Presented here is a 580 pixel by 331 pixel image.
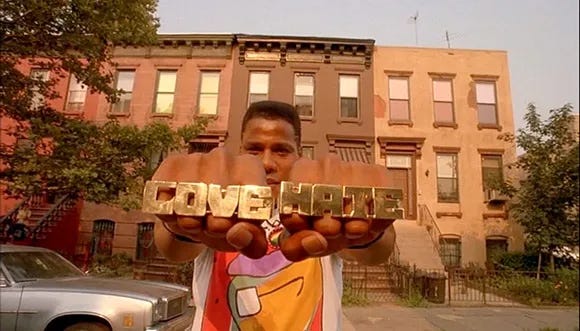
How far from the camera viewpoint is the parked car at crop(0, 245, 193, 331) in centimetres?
347

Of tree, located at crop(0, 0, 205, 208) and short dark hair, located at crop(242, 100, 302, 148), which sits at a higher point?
tree, located at crop(0, 0, 205, 208)

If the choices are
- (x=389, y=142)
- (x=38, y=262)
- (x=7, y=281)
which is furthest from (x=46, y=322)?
(x=389, y=142)

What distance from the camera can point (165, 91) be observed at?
42.5ft

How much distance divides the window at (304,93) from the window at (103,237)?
23.2 ft

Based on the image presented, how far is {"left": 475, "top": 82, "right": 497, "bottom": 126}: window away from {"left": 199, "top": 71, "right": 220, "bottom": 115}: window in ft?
28.5

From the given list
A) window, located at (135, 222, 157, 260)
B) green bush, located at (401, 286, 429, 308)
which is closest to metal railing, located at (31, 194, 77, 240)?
window, located at (135, 222, 157, 260)

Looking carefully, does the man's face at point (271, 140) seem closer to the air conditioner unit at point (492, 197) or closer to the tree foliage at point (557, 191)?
the tree foliage at point (557, 191)

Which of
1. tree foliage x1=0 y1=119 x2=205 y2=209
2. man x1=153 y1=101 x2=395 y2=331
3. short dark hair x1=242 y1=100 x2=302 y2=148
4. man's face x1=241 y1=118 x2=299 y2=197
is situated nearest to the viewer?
man x1=153 y1=101 x2=395 y2=331

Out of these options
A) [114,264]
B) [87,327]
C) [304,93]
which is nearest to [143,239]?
[114,264]

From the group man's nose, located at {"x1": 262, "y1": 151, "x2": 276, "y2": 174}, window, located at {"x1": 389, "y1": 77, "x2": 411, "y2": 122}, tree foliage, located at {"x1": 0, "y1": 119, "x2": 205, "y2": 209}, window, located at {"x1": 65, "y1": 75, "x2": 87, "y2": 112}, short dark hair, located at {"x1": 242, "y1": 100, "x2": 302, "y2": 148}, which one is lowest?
man's nose, located at {"x1": 262, "y1": 151, "x2": 276, "y2": 174}

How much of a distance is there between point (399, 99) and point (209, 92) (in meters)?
6.41

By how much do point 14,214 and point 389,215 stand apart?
13.0 metres

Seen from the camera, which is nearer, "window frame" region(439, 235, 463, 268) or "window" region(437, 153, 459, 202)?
"window frame" region(439, 235, 463, 268)

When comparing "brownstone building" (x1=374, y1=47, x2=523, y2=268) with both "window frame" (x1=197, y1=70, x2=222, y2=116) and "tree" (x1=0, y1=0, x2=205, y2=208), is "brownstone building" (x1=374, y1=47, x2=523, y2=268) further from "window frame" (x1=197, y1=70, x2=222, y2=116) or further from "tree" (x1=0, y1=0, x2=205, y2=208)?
"tree" (x1=0, y1=0, x2=205, y2=208)
